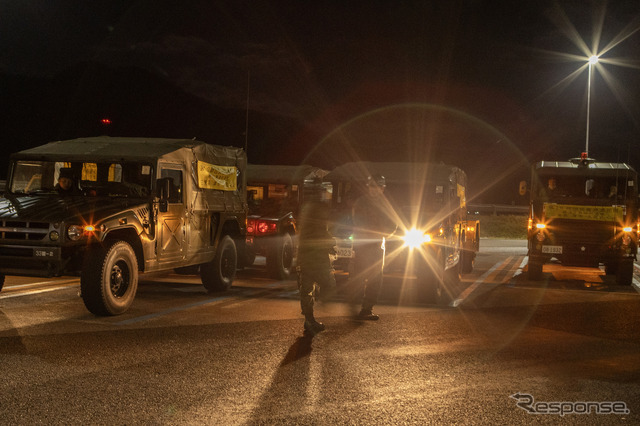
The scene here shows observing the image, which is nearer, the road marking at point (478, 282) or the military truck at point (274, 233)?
the road marking at point (478, 282)

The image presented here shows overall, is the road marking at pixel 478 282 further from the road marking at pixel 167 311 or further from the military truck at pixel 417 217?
the road marking at pixel 167 311

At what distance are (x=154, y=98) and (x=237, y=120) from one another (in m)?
14.2

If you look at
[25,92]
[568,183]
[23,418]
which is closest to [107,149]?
[23,418]

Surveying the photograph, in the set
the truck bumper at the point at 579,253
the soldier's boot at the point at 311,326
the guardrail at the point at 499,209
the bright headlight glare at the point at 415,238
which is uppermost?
the guardrail at the point at 499,209

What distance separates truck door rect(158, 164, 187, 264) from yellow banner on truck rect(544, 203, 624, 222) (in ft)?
29.4

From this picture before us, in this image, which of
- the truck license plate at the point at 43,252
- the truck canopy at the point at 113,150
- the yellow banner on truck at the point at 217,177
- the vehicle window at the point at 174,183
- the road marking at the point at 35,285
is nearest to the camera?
the truck license plate at the point at 43,252

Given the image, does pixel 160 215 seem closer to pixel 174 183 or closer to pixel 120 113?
pixel 174 183

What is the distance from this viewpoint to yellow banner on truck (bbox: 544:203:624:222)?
49.4ft

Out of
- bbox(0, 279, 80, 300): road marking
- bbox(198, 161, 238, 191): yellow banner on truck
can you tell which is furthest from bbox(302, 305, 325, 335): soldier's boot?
bbox(0, 279, 80, 300): road marking

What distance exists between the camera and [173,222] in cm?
1030

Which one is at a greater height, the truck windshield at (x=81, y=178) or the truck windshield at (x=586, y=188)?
the truck windshield at (x=586, y=188)

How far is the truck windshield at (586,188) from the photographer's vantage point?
50.0 ft

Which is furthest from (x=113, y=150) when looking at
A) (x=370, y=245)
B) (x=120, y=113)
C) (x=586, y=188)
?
(x=120, y=113)

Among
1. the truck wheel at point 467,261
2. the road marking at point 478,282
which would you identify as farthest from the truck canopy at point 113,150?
the truck wheel at point 467,261
